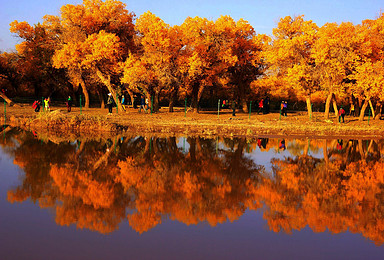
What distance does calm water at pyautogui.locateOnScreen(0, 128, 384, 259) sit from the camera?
6.49 m

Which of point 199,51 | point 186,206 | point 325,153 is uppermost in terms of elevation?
point 199,51

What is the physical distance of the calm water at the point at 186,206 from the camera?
6488 millimetres

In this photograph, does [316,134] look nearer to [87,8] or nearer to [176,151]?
[176,151]

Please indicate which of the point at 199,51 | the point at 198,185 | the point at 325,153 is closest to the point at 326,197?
the point at 198,185

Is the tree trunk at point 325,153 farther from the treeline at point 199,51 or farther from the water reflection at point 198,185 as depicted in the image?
the treeline at point 199,51

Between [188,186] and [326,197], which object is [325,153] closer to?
[326,197]

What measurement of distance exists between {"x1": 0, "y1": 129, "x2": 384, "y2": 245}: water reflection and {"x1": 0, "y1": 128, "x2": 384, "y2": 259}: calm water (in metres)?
0.03

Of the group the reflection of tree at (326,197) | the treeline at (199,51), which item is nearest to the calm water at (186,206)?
the reflection of tree at (326,197)

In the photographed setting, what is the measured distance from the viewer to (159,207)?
8477mm

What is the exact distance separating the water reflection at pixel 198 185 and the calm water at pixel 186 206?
0.03 m

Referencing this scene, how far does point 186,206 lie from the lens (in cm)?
866

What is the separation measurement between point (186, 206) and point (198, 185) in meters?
1.97

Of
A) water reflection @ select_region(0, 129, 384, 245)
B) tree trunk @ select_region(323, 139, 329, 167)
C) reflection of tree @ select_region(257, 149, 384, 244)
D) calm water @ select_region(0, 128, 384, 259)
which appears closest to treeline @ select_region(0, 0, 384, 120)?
tree trunk @ select_region(323, 139, 329, 167)

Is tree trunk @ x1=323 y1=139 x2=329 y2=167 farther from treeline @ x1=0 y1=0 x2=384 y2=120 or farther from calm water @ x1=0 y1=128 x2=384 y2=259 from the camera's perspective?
treeline @ x1=0 y1=0 x2=384 y2=120
